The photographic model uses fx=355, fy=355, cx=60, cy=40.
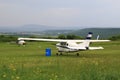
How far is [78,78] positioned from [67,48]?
24.6 m

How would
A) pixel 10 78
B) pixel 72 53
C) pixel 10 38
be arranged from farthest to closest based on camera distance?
pixel 10 38 < pixel 72 53 < pixel 10 78

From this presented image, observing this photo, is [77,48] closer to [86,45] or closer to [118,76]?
[86,45]

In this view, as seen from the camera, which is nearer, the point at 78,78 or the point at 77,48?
the point at 78,78

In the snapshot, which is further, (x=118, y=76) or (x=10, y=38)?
(x=10, y=38)

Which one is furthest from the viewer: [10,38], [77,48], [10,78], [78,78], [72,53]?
[10,38]

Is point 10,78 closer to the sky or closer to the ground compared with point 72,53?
closer to the sky

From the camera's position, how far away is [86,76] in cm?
1046

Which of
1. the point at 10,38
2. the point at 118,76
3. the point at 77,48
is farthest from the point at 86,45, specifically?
the point at 10,38

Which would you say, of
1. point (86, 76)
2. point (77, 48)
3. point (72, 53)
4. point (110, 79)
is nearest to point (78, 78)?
point (86, 76)

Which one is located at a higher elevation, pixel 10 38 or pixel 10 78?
pixel 10 78

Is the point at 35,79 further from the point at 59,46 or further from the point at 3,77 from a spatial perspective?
the point at 59,46

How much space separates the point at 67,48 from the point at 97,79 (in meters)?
25.1

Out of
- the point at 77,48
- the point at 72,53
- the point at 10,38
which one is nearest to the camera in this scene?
the point at 77,48

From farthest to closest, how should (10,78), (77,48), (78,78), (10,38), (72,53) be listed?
1. (10,38)
2. (72,53)
3. (77,48)
4. (78,78)
5. (10,78)
